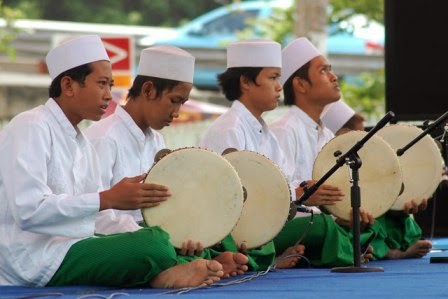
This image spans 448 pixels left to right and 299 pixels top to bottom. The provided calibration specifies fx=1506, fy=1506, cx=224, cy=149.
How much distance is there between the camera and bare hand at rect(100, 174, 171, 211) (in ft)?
20.9

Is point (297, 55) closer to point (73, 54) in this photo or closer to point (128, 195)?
point (73, 54)

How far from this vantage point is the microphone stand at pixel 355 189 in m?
6.98

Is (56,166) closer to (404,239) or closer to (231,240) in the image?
(231,240)

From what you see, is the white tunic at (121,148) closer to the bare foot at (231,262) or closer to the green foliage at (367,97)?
the bare foot at (231,262)

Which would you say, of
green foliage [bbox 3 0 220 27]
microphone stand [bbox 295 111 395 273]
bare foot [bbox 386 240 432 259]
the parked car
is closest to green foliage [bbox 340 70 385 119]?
the parked car

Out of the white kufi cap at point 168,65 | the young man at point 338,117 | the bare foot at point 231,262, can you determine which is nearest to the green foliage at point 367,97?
the young man at point 338,117

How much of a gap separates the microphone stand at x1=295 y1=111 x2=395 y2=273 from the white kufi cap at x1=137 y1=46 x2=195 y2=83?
835 mm

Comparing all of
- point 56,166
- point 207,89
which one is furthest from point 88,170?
point 207,89

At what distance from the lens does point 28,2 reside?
28797mm

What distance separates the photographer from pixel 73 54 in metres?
6.88

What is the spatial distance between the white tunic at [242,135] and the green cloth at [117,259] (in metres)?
1.56

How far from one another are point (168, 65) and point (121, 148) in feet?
1.66

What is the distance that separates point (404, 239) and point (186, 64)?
6.37 ft

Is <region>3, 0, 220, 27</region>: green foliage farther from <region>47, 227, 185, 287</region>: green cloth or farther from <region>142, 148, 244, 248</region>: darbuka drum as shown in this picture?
<region>47, 227, 185, 287</region>: green cloth
